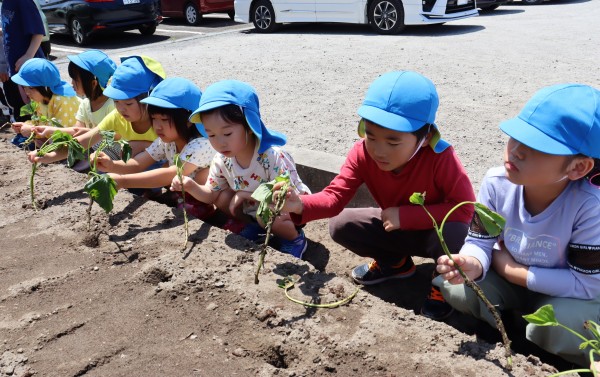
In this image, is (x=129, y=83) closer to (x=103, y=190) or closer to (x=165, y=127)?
(x=165, y=127)

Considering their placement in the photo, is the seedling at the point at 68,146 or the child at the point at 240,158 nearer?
the child at the point at 240,158

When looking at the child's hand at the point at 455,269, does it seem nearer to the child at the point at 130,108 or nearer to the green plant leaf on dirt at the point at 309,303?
the green plant leaf on dirt at the point at 309,303

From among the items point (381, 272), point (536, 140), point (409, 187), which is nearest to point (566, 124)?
point (536, 140)

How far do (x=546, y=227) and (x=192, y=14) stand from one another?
1234 cm

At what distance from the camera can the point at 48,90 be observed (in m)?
4.49

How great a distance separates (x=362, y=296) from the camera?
2.27 m

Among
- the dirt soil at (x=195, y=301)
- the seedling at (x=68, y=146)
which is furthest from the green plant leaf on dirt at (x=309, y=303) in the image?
the seedling at (x=68, y=146)

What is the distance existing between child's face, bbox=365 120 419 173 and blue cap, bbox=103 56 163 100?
165 centimetres

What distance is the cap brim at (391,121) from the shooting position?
88.5 inches

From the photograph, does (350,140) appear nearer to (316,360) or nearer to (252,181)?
(252,181)

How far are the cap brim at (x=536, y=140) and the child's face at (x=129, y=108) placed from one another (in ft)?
7.47

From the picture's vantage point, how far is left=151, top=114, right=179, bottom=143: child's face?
3229 mm

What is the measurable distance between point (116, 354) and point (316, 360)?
69 cm

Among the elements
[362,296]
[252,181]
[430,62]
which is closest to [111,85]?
[252,181]
